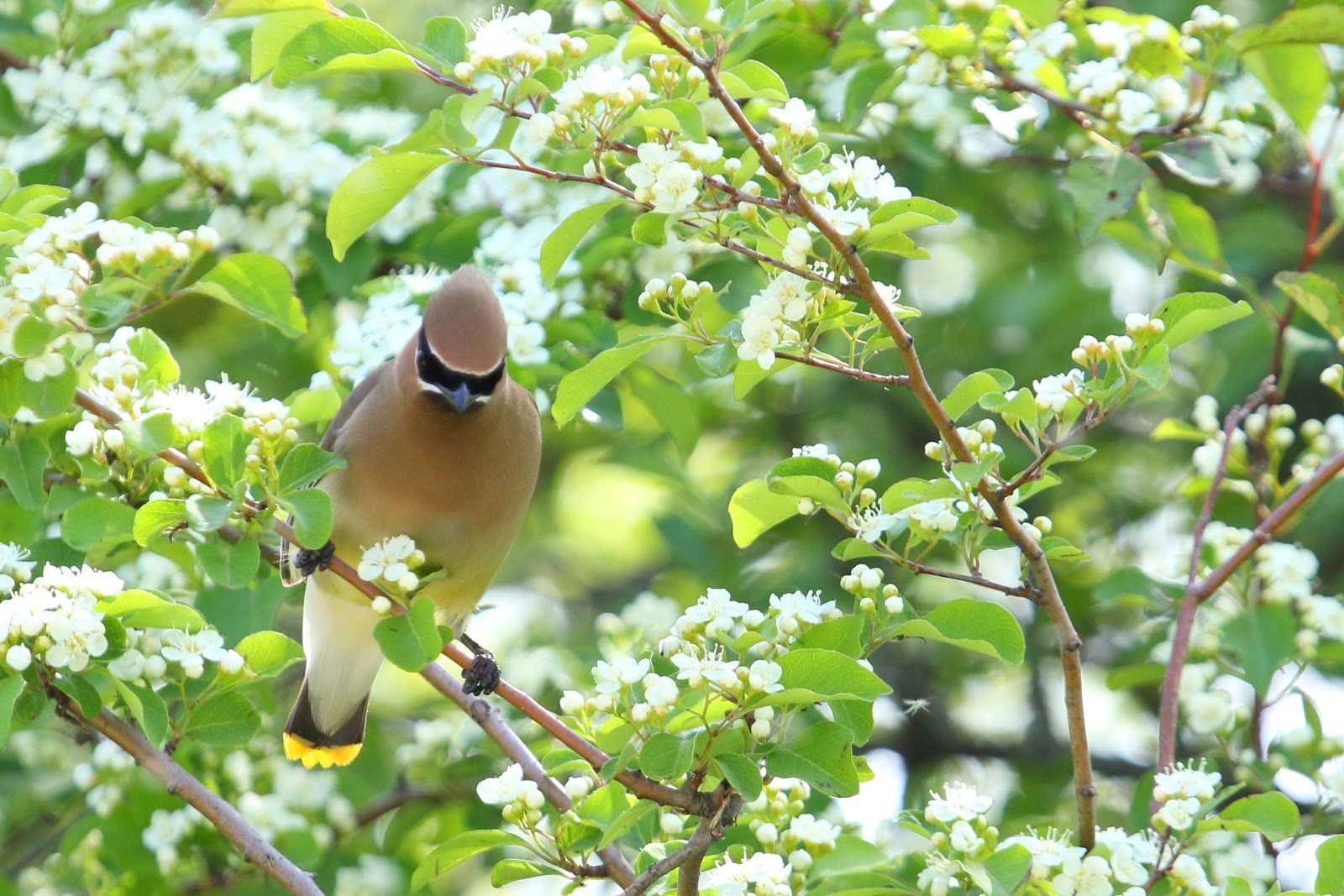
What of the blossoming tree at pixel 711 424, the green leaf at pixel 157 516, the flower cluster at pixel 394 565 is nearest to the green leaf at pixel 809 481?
the blossoming tree at pixel 711 424

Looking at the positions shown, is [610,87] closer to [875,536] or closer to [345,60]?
[345,60]

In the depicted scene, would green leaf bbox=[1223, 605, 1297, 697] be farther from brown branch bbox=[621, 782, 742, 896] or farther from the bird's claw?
the bird's claw

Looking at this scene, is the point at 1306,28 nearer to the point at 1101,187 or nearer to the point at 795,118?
the point at 1101,187

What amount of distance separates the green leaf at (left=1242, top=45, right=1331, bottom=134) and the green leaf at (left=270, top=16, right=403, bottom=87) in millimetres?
1864

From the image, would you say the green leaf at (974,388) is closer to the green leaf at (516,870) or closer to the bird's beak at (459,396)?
the green leaf at (516,870)

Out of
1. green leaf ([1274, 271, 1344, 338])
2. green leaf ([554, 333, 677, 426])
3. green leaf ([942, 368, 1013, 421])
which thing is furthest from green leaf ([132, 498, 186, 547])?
green leaf ([1274, 271, 1344, 338])

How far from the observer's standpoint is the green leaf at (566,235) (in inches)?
99.5

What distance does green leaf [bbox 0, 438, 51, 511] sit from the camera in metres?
2.80

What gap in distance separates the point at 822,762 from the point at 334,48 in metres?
1.34

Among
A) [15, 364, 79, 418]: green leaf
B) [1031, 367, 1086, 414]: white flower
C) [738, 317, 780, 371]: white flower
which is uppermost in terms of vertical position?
[738, 317, 780, 371]: white flower

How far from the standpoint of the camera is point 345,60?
2.38 meters

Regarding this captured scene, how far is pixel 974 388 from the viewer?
8.36 ft

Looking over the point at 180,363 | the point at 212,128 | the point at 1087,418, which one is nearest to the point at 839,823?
the point at 1087,418

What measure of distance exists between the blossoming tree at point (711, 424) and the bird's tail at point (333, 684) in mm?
84
